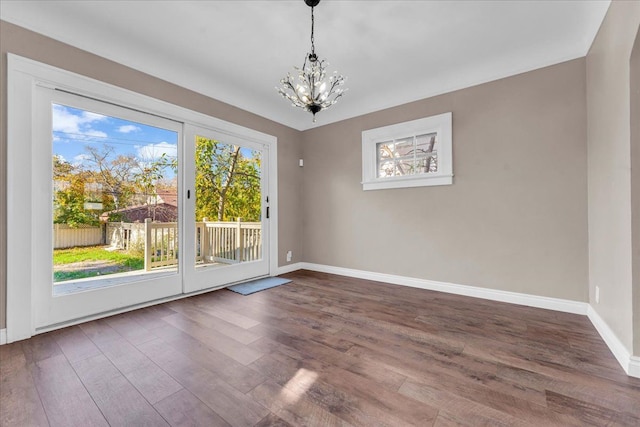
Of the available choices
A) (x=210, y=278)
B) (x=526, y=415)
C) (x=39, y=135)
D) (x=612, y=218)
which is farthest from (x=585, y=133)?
(x=39, y=135)

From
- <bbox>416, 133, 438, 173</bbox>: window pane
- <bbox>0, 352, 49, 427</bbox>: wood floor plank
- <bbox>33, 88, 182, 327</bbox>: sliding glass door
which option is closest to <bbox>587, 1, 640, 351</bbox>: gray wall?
<bbox>416, 133, 438, 173</bbox>: window pane

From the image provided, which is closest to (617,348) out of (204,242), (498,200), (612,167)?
(612,167)

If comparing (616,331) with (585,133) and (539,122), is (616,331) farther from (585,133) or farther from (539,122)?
(539,122)

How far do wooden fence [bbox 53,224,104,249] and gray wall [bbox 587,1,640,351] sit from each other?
4084mm

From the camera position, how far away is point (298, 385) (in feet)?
5.08

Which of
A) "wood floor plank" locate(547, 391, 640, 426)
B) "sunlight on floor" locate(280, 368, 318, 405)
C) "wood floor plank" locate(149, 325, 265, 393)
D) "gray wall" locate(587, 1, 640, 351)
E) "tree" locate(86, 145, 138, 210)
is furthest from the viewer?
"tree" locate(86, 145, 138, 210)

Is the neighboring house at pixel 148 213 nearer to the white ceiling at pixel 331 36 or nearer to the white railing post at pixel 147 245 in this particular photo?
the white railing post at pixel 147 245

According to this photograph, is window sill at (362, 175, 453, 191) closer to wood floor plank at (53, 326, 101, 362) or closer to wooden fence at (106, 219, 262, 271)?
wooden fence at (106, 219, 262, 271)

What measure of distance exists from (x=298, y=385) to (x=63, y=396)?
1262 mm

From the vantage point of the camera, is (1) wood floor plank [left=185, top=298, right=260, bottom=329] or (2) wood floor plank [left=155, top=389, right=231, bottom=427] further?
(1) wood floor plank [left=185, top=298, right=260, bottom=329]

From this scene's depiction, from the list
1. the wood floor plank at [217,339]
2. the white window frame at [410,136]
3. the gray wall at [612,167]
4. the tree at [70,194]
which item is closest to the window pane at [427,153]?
the white window frame at [410,136]

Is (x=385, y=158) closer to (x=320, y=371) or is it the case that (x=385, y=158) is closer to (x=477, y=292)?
(x=477, y=292)

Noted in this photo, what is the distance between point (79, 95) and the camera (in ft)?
7.99

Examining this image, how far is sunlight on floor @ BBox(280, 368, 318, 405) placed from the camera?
1.45m
